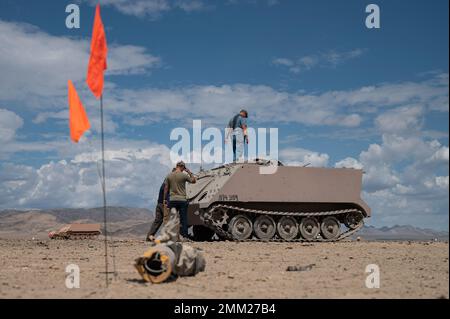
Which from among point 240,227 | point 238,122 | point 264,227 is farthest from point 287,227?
point 238,122

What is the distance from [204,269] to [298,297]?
329 cm

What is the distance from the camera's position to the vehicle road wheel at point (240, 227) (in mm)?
18781

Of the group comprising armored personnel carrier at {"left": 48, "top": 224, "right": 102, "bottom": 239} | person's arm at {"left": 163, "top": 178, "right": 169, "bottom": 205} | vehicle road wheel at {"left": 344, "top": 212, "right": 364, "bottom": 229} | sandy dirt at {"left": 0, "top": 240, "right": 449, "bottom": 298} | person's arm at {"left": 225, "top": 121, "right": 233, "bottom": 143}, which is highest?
person's arm at {"left": 225, "top": 121, "right": 233, "bottom": 143}

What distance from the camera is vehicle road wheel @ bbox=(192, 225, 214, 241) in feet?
72.7

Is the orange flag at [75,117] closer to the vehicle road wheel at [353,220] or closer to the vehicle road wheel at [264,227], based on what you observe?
the vehicle road wheel at [264,227]

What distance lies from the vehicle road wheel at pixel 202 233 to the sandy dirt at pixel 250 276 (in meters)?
7.05

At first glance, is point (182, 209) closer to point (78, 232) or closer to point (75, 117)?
point (75, 117)

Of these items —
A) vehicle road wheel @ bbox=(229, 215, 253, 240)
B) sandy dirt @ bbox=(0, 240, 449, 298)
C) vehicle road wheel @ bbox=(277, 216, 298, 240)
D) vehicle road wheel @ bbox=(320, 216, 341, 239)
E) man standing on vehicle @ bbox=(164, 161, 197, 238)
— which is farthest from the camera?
vehicle road wheel @ bbox=(320, 216, 341, 239)

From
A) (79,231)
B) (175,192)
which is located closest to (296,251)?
(175,192)

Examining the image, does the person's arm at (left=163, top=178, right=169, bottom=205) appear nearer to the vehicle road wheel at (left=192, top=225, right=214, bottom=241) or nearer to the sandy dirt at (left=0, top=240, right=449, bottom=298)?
the sandy dirt at (left=0, top=240, right=449, bottom=298)

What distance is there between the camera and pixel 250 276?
9688 mm

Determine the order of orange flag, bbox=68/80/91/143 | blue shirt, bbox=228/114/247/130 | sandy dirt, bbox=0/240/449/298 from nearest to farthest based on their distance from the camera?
sandy dirt, bbox=0/240/449/298
orange flag, bbox=68/80/91/143
blue shirt, bbox=228/114/247/130

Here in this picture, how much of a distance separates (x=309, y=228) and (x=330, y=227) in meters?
0.89

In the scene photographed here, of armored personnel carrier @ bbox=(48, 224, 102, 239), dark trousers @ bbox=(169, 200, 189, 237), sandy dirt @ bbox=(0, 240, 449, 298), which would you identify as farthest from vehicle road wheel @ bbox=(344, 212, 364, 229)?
armored personnel carrier @ bbox=(48, 224, 102, 239)
